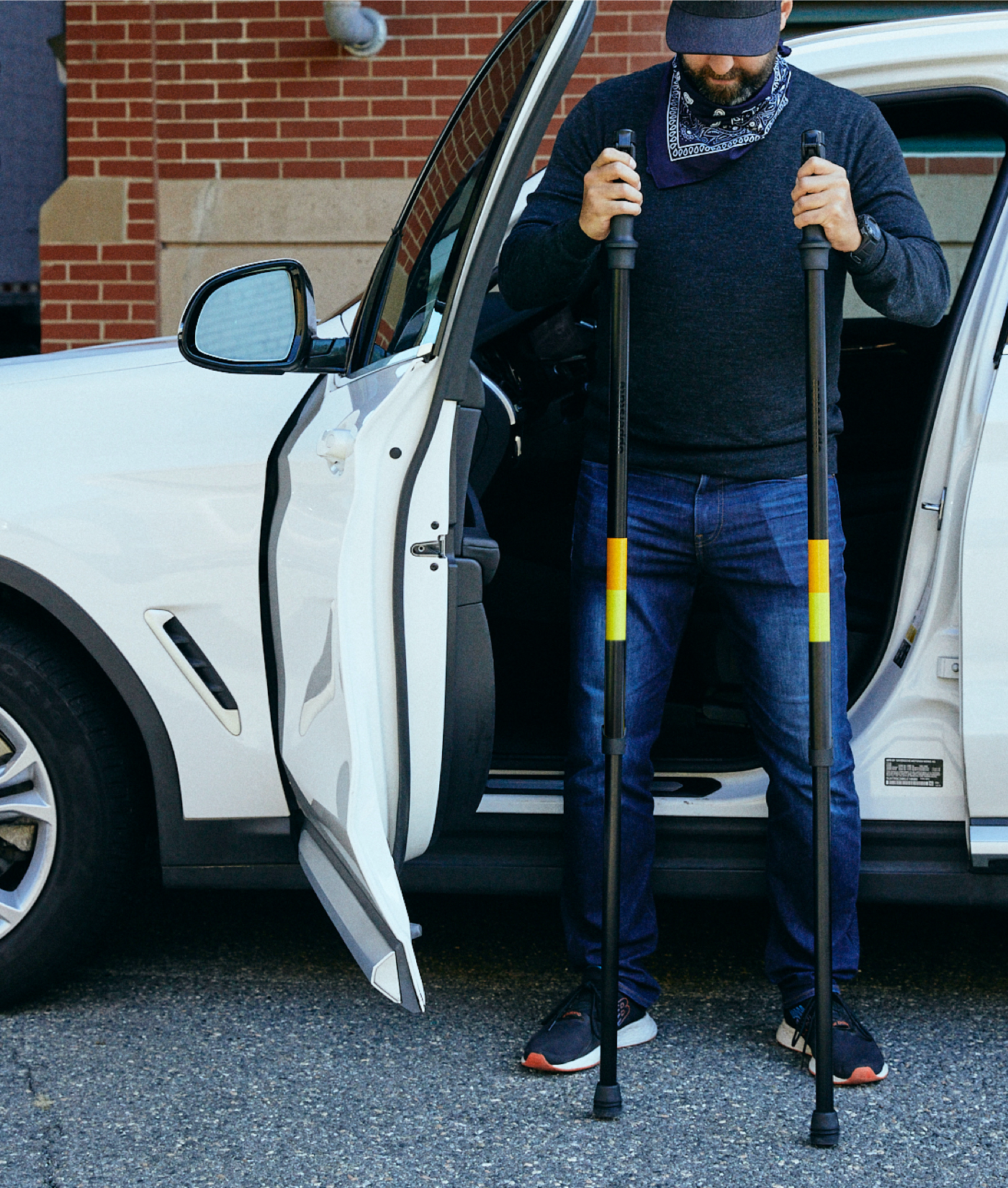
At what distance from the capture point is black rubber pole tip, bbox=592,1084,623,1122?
2430 mm

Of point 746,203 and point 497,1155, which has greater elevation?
point 746,203

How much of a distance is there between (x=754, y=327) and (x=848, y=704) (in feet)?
2.50

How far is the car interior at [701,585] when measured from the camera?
2885 millimetres

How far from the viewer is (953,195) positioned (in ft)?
17.4

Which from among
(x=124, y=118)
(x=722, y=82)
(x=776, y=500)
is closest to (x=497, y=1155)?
(x=776, y=500)

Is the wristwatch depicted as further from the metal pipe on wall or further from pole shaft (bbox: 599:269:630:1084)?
the metal pipe on wall

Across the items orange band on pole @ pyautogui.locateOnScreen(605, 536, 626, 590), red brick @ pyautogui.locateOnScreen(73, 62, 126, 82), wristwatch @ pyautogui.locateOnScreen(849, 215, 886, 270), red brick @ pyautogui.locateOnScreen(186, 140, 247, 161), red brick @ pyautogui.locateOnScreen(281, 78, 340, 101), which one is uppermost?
red brick @ pyautogui.locateOnScreen(73, 62, 126, 82)

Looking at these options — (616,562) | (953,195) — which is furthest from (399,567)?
(953,195)

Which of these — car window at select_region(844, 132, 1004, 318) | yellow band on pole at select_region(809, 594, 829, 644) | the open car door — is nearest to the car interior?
car window at select_region(844, 132, 1004, 318)

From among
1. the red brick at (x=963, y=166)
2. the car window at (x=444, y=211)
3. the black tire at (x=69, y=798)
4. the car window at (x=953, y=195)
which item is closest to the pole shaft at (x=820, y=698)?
the car window at (x=444, y=211)

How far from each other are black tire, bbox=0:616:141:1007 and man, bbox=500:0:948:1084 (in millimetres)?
850

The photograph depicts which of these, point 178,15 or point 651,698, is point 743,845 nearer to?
point 651,698

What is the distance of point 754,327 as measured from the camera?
2.50 m

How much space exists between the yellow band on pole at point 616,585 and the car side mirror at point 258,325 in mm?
708
